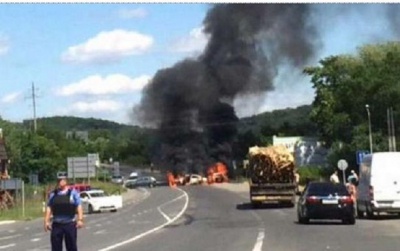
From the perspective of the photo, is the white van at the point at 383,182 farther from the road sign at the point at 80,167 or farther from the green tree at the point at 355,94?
the green tree at the point at 355,94

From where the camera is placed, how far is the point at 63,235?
1841 cm

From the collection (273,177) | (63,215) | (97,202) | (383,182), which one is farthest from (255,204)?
(63,215)

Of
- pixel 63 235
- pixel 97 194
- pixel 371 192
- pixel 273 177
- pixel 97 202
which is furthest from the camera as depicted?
pixel 97 194

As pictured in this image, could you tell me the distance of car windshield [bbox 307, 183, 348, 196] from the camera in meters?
36.4

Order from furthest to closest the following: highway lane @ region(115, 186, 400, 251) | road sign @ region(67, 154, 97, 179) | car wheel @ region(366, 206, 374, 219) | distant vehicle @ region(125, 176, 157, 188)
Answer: distant vehicle @ region(125, 176, 157, 188) < road sign @ region(67, 154, 97, 179) < car wheel @ region(366, 206, 374, 219) < highway lane @ region(115, 186, 400, 251)

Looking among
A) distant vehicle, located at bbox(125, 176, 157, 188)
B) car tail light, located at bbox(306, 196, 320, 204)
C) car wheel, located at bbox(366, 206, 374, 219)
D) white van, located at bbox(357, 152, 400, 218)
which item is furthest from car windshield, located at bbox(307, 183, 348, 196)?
distant vehicle, located at bbox(125, 176, 157, 188)

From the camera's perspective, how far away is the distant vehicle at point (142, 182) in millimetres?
130262

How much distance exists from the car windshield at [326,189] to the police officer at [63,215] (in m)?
19.0

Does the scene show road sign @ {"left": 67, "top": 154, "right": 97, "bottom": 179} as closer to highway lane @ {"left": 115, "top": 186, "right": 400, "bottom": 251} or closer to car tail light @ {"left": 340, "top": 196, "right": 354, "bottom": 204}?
highway lane @ {"left": 115, "top": 186, "right": 400, "bottom": 251}

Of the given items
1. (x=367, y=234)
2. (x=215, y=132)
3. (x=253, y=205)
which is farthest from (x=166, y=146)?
(x=367, y=234)

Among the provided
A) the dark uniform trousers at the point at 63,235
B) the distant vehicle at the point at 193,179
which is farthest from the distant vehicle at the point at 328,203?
the distant vehicle at the point at 193,179

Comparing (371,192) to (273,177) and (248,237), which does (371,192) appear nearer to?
(248,237)

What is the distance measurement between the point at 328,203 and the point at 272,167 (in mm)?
17151

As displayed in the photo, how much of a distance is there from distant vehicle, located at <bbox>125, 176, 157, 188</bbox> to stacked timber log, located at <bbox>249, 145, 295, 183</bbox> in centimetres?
7538
